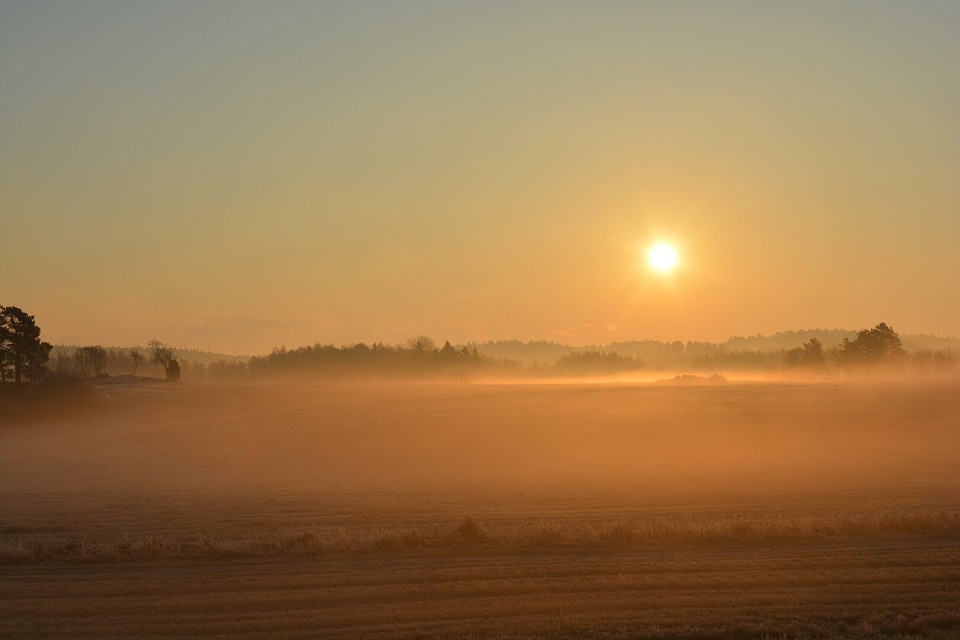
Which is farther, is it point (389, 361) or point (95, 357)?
point (389, 361)

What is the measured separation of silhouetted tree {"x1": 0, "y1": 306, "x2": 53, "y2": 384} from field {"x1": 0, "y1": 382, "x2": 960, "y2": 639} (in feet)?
62.6

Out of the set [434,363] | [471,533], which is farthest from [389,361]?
[471,533]

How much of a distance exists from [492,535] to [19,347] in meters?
69.6

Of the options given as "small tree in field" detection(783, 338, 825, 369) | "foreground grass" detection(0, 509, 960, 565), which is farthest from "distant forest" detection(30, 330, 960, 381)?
"foreground grass" detection(0, 509, 960, 565)

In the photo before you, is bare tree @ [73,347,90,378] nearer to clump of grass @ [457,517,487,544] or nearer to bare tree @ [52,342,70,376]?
bare tree @ [52,342,70,376]

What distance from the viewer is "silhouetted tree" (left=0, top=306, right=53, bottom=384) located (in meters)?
74.4

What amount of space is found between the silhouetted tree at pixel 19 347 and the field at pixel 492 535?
1909 cm

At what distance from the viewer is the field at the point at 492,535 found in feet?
44.7

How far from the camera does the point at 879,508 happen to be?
2566cm

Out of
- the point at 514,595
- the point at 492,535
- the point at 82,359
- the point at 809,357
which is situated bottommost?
the point at 514,595

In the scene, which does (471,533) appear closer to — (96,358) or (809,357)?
(96,358)

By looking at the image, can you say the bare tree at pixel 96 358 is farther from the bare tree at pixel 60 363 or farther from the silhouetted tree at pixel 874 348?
the silhouetted tree at pixel 874 348

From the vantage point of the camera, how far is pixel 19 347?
75.7 m

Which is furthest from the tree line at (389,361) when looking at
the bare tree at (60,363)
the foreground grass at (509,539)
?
the foreground grass at (509,539)
